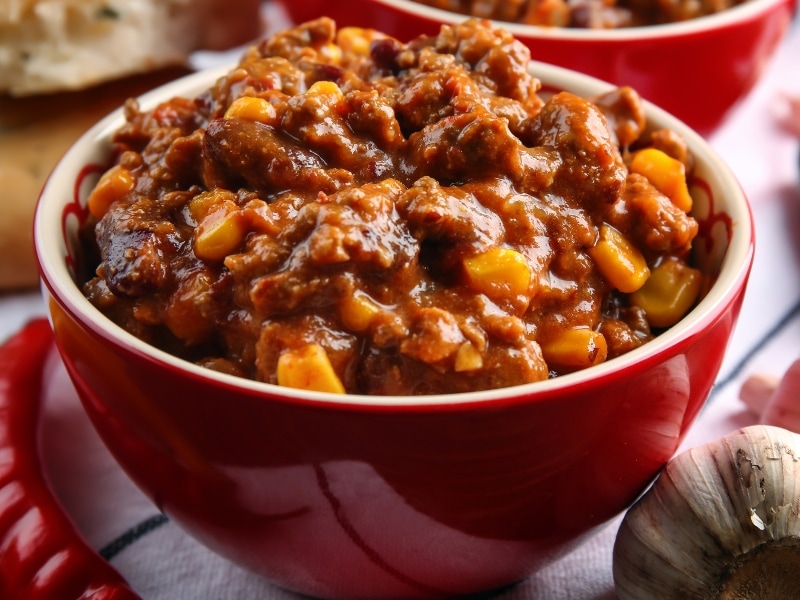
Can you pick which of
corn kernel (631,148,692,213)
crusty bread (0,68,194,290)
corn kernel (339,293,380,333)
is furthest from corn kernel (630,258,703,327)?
crusty bread (0,68,194,290)

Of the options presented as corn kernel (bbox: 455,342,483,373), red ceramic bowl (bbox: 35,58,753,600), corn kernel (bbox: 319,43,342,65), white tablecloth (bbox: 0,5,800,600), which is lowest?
white tablecloth (bbox: 0,5,800,600)

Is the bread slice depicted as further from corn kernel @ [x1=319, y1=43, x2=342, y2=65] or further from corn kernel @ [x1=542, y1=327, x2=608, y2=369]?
corn kernel @ [x1=542, y1=327, x2=608, y2=369]

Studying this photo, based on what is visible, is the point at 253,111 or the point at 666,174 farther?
the point at 666,174

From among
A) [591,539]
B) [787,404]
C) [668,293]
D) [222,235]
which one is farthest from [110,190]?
[787,404]

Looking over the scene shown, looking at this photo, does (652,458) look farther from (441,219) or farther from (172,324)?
(172,324)

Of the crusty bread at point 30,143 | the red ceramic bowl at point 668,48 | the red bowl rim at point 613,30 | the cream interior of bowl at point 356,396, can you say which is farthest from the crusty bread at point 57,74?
the cream interior of bowl at point 356,396

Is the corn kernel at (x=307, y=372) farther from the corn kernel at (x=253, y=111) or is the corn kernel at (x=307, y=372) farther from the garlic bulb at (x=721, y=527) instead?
the garlic bulb at (x=721, y=527)

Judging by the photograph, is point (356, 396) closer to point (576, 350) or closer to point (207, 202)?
point (576, 350)

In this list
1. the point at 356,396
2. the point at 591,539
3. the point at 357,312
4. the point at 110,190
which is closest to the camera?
the point at 356,396
